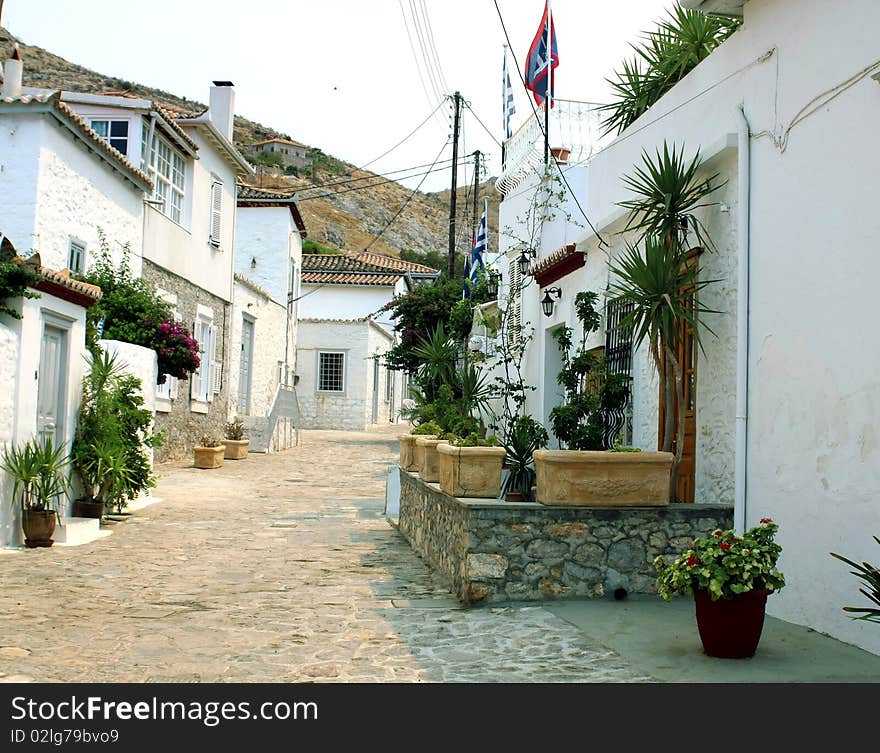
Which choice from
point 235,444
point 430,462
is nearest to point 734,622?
point 430,462

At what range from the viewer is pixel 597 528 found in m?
6.96

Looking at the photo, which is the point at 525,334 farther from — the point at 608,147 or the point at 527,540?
the point at 527,540

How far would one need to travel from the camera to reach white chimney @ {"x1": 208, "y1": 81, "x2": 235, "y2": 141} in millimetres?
22344

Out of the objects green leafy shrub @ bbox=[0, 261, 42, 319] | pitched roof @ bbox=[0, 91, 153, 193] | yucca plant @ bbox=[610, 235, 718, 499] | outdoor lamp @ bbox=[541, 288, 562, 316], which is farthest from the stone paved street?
pitched roof @ bbox=[0, 91, 153, 193]

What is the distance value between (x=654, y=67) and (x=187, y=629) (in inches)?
280

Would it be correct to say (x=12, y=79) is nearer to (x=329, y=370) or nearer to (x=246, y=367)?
(x=246, y=367)

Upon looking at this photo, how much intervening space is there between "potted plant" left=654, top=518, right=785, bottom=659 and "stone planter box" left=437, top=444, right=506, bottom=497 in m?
2.43

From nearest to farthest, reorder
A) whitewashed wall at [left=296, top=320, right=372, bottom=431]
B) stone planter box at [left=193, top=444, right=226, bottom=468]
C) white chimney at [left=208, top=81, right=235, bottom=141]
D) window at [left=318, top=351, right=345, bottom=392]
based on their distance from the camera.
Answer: stone planter box at [left=193, top=444, right=226, bottom=468], white chimney at [left=208, top=81, right=235, bottom=141], whitewashed wall at [left=296, top=320, right=372, bottom=431], window at [left=318, top=351, right=345, bottom=392]

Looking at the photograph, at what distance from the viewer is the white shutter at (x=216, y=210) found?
21.2 m

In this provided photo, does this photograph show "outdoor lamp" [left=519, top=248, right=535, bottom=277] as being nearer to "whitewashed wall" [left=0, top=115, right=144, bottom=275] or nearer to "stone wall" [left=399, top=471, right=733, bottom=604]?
"whitewashed wall" [left=0, top=115, right=144, bottom=275]

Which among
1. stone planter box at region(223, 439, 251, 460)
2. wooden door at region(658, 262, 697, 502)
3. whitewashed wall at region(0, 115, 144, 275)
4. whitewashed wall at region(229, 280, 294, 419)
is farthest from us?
whitewashed wall at region(229, 280, 294, 419)

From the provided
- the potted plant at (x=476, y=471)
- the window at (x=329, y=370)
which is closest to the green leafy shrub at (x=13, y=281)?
the potted plant at (x=476, y=471)

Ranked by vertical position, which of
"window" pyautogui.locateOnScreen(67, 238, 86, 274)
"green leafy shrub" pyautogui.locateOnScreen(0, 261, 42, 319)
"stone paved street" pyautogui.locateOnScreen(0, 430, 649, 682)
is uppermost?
"window" pyautogui.locateOnScreen(67, 238, 86, 274)
